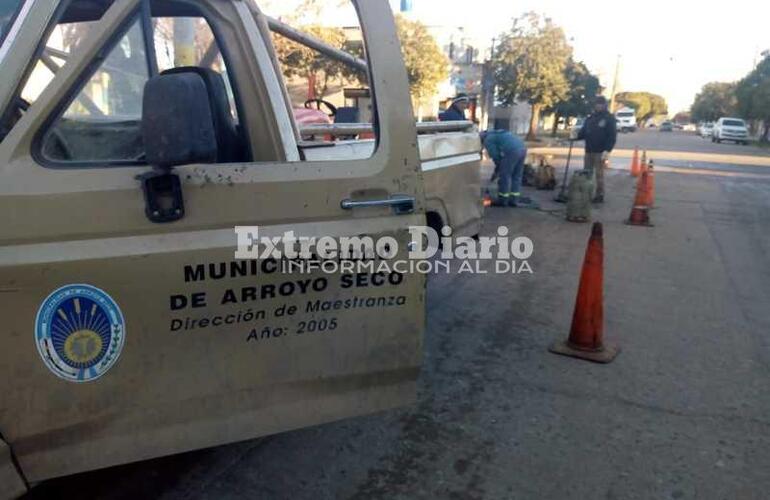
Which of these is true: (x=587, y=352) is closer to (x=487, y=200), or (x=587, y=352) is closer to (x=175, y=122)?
(x=175, y=122)

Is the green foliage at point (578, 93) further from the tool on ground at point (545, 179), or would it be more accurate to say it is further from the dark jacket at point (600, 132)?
the dark jacket at point (600, 132)

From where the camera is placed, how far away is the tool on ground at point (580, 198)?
10.3m

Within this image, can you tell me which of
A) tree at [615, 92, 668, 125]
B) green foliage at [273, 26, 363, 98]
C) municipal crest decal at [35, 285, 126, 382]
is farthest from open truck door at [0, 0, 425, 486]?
tree at [615, 92, 668, 125]

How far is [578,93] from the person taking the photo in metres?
41.2

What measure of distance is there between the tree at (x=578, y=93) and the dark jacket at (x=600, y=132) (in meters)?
25.3

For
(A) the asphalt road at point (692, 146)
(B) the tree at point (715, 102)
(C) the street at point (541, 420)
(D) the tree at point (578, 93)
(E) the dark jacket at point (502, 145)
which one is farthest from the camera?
(B) the tree at point (715, 102)

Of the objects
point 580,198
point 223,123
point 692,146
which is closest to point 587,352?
point 223,123

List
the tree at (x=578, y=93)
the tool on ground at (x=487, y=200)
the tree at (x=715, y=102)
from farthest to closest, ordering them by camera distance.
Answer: the tree at (x=715, y=102)
the tree at (x=578, y=93)
the tool on ground at (x=487, y=200)

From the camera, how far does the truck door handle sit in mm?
2475

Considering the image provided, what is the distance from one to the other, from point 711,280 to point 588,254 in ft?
10.2

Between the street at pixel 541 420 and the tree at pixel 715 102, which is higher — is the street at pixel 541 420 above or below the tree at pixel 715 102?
below

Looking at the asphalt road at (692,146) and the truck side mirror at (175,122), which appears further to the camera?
the asphalt road at (692,146)

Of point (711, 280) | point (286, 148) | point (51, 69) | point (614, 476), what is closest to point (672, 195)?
point (711, 280)

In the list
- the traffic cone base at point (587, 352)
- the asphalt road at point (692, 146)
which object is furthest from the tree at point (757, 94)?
the traffic cone base at point (587, 352)
